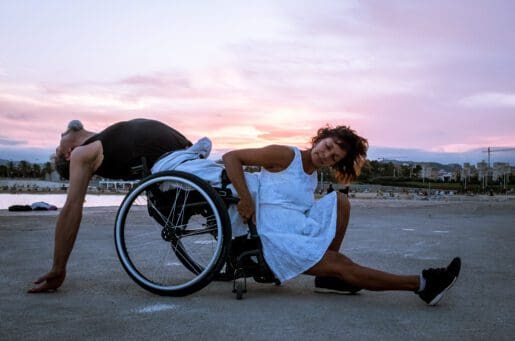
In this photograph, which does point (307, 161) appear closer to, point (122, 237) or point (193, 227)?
point (193, 227)

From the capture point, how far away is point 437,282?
3.45 metres

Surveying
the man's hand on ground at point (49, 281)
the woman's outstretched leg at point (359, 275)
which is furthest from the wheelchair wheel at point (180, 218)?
the woman's outstretched leg at point (359, 275)

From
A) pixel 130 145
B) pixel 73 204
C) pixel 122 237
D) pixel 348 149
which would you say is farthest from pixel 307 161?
pixel 73 204

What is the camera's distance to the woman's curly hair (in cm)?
391

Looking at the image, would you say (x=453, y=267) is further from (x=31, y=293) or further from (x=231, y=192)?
(x=31, y=293)

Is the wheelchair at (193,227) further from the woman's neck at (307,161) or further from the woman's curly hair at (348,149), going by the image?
the woman's curly hair at (348,149)

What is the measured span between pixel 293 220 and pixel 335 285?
53cm

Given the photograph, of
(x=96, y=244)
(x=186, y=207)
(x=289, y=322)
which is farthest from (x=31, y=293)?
(x=96, y=244)

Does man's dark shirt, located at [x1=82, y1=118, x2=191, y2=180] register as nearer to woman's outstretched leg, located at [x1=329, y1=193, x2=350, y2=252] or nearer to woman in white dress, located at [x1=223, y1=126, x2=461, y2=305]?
woman in white dress, located at [x1=223, y1=126, x2=461, y2=305]

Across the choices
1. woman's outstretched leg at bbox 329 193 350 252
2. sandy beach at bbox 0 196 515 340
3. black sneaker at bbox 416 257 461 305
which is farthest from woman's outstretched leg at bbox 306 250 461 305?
woman's outstretched leg at bbox 329 193 350 252

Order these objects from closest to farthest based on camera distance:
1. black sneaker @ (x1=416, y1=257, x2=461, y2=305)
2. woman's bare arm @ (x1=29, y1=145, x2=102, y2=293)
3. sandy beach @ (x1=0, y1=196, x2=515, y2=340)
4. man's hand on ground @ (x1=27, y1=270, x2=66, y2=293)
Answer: sandy beach @ (x1=0, y1=196, x2=515, y2=340) < black sneaker @ (x1=416, y1=257, x2=461, y2=305) < man's hand on ground @ (x1=27, y1=270, x2=66, y2=293) < woman's bare arm @ (x1=29, y1=145, x2=102, y2=293)

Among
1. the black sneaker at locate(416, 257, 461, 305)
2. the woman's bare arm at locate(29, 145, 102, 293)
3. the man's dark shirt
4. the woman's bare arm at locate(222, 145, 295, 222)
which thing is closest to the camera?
the black sneaker at locate(416, 257, 461, 305)

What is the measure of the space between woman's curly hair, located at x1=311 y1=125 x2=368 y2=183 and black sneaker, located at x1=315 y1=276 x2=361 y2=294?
71 centimetres

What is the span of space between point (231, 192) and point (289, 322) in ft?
3.61
